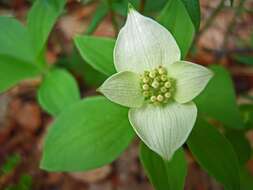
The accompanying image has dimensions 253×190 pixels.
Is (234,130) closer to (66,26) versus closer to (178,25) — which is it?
(178,25)

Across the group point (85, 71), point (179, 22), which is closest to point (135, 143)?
point (85, 71)

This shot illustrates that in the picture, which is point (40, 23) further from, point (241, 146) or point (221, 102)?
point (241, 146)

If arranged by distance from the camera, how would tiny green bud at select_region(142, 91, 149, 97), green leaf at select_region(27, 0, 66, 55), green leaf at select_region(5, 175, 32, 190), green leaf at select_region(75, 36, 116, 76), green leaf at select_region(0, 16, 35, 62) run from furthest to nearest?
green leaf at select_region(5, 175, 32, 190) < green leaf at select_region(0, 16, 35, 62) < green leaf at select_region(27, 0, 66, 55) < green leaf at select_region(75, 36, 116, 76) < tiny green bud at select_region(142, 91, 149, 97)

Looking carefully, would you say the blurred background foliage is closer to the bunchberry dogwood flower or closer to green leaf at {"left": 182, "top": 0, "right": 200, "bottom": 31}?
green leaf at {"left": 182, "top": 0, "right": 200, "bottom": 31}

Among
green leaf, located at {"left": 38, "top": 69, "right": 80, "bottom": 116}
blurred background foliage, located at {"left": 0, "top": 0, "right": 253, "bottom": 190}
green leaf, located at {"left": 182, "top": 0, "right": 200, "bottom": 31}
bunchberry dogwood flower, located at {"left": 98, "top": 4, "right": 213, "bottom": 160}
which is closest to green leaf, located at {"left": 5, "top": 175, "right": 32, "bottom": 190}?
blurred background foliage, located at {"left": 0, "top": 0, "right": 253, "bottom": 190}

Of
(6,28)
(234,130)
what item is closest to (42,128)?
(6,28)

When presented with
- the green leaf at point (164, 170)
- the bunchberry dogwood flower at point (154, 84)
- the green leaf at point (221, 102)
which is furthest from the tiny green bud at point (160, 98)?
the green leaf at point (221, 102)

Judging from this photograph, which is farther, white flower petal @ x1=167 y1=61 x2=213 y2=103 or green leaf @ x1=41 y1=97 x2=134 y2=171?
green leaf @ x1=41 y1=97 x2=134 y2=171
